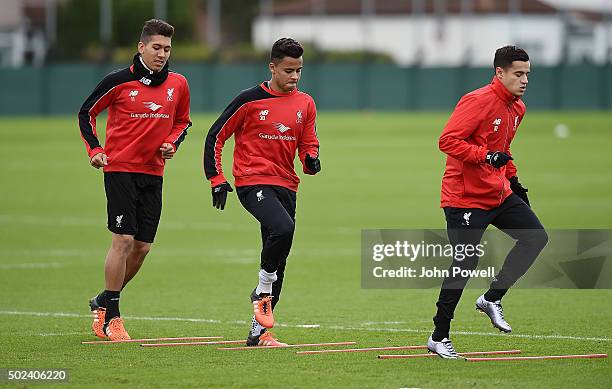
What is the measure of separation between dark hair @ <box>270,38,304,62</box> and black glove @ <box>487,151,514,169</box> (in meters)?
1.85

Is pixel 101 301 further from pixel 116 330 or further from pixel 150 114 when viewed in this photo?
pixel 150 114

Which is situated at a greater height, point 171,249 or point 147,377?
point 147,377

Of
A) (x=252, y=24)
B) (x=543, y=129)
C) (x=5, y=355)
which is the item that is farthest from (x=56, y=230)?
(x=252, y=24)

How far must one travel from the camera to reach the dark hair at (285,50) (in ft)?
35.5

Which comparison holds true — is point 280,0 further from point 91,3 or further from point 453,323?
point 453,323

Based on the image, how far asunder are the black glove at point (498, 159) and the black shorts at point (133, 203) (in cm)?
321

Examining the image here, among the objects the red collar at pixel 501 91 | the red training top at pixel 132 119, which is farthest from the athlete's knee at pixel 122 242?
the red collar at pixel 501 91

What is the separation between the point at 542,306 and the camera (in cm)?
1403

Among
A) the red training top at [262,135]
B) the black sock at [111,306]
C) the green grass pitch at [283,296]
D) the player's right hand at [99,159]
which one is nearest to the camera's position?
the green grass pitch at [283,296]

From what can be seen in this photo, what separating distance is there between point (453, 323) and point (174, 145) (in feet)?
10.3

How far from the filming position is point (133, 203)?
458 inches

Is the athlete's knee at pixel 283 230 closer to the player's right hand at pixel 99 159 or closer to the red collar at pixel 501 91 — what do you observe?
the player's right hand at pixel 99 159

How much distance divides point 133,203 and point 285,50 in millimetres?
1992

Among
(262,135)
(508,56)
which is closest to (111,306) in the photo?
(262,135)
